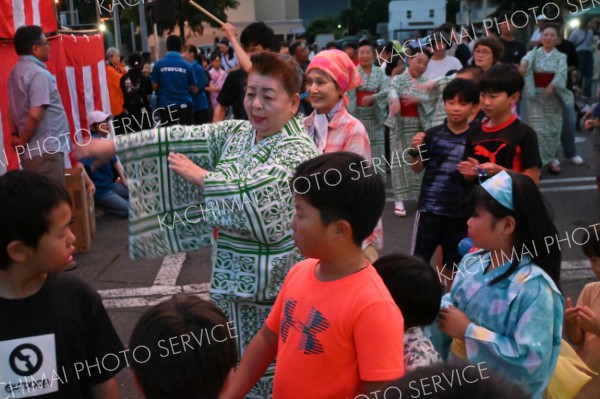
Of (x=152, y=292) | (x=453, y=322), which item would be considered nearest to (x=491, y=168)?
(x=453, y=322)

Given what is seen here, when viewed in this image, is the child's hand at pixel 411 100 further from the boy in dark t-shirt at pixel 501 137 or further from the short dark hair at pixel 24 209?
the short dark hair at pixel 24 209

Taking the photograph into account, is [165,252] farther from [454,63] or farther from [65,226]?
[454,63]

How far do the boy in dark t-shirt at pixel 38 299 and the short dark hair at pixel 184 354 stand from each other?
1.14 ft

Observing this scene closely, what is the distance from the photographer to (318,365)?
2.00 metres

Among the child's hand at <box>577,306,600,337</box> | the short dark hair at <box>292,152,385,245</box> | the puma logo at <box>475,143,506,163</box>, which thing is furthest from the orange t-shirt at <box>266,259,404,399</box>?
the puma logo at <box>475,143,506,163</box>

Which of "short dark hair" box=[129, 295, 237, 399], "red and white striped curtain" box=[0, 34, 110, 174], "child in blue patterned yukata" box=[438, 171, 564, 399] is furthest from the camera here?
"red and white striped curtain" box=[0, 34, 110, 174]

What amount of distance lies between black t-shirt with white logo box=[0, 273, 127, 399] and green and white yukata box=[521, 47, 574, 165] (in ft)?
24.9

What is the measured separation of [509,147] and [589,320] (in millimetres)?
1499

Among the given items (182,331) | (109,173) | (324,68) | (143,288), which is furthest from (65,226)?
(109,173)

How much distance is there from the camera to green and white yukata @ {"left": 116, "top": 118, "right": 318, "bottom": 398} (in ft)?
8.98

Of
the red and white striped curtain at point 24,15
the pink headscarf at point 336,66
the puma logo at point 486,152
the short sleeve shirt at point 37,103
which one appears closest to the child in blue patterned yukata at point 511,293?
the puma logo at point 486,152

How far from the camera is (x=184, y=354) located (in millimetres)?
1652

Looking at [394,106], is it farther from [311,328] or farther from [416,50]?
[311,328]

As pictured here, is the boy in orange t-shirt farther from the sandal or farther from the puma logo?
the sandal
